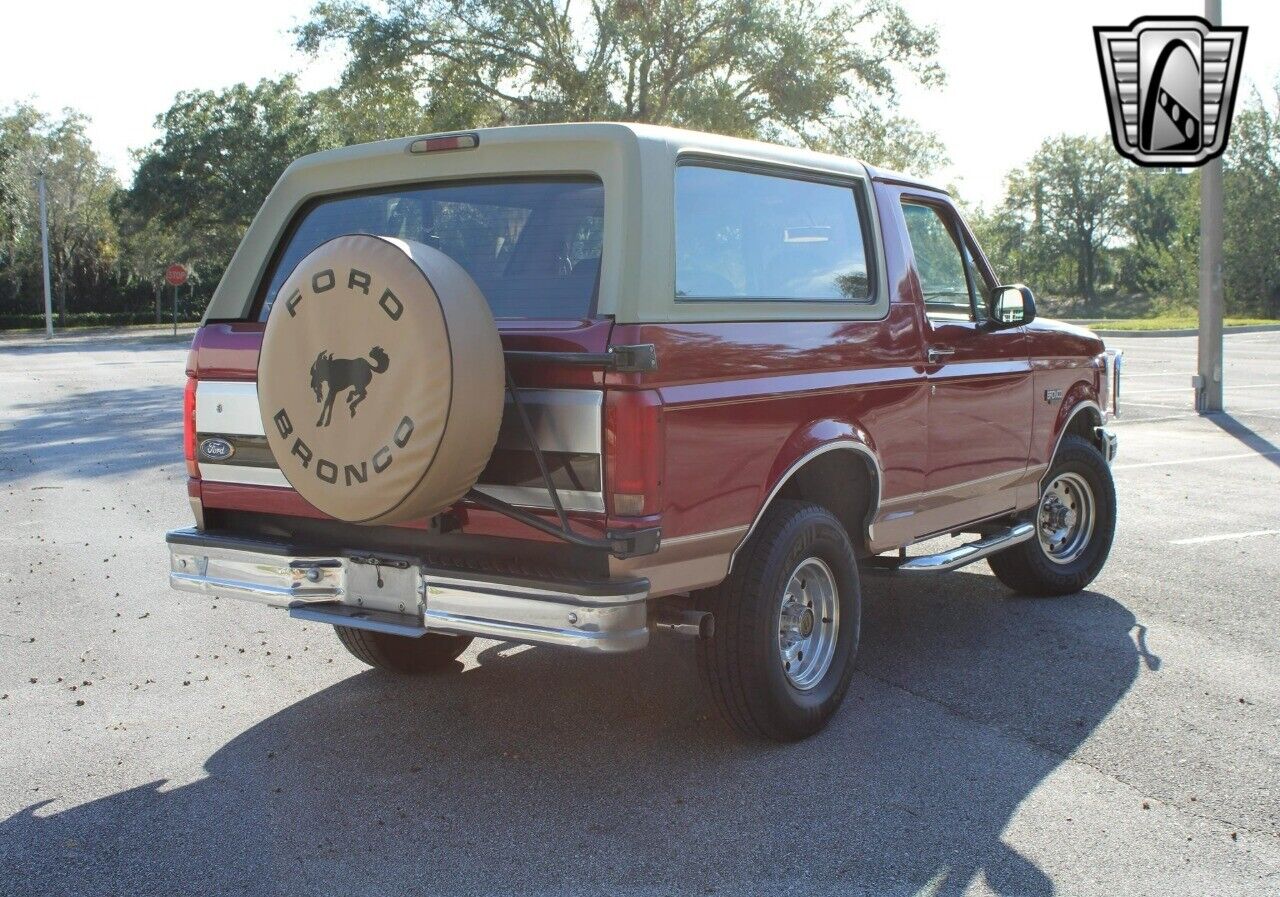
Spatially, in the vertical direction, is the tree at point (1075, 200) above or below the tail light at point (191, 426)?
above

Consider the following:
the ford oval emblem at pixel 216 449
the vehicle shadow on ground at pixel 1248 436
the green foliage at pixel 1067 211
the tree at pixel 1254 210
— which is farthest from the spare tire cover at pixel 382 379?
the green foliage at pixel 1067 211

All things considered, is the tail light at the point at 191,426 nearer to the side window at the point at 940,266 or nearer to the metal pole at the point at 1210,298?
the side window at the point at 940,266

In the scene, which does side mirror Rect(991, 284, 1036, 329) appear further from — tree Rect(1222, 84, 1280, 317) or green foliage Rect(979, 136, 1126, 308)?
green foliage Rect(979, 136, 1126, 308)

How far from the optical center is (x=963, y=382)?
19.1 ft

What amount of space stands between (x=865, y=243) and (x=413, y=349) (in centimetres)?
232

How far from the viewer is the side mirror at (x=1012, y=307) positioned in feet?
19.9

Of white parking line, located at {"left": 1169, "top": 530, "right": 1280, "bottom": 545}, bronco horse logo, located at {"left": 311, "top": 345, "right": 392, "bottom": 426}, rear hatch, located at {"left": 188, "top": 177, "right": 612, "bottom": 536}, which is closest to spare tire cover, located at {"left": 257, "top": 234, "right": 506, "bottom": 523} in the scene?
bronco horse logo, located at {"left": 311, "top": 345, "right": 392, "bottom": 426}

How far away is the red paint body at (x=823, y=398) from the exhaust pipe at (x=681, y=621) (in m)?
0.31

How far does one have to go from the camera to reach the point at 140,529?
9094 mm

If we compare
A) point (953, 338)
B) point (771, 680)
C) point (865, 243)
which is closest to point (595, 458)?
point (771, 680)

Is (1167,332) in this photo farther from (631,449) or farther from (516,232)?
(631,449)

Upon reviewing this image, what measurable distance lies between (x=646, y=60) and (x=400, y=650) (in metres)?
27.8

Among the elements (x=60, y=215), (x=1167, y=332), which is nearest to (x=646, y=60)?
(x=1167, y=332)

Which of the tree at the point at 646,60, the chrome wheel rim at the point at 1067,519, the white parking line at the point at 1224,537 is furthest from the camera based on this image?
the tree at the point at 646,60
